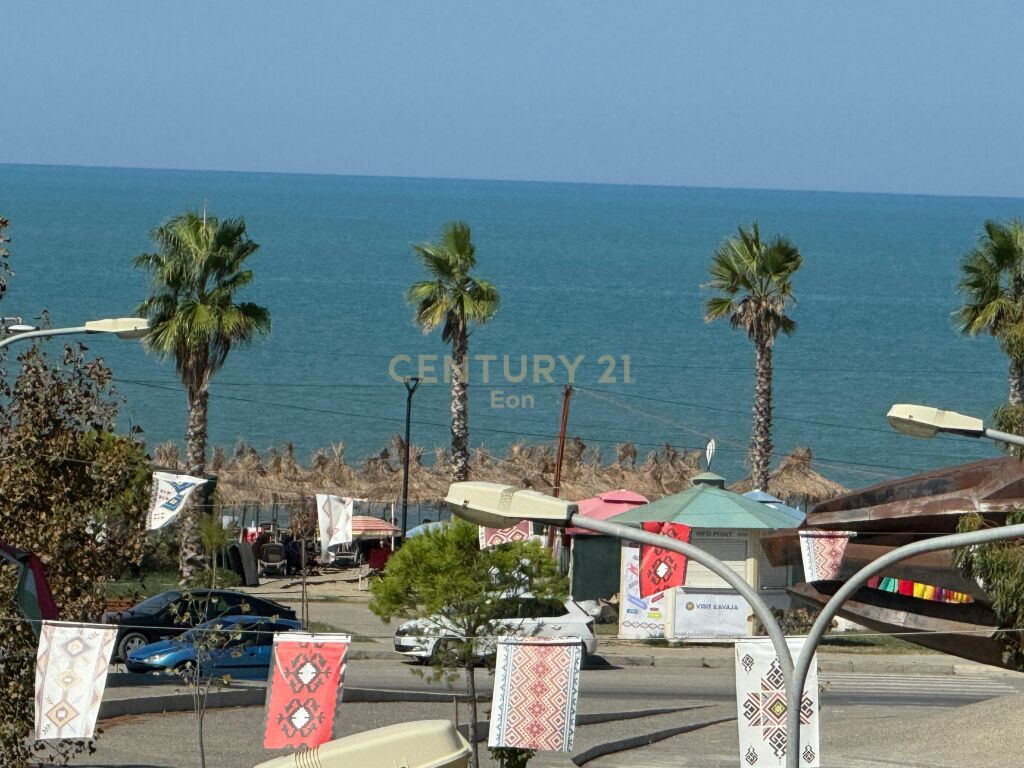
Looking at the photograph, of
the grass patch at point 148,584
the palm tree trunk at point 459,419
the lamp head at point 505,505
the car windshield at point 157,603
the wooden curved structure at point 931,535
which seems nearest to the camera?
the lamp head at point 505,505

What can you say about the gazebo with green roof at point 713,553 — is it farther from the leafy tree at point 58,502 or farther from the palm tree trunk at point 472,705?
the leafy tree at point 58,502

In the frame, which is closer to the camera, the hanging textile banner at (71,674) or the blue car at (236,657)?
→ the hanging textile banner at (71,674)

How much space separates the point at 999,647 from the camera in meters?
23.5

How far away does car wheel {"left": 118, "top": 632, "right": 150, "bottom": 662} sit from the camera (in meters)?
31.8

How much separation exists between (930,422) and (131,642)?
1945cm

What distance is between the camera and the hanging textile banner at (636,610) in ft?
126

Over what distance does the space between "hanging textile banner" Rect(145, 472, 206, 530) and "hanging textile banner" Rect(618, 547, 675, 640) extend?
10872mm

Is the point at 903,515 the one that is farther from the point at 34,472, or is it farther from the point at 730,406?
the point at 730,406

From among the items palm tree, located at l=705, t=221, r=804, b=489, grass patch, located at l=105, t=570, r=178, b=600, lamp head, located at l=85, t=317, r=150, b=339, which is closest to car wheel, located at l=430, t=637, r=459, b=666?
lamp head, located at l=85, t=317, r=150, b=339

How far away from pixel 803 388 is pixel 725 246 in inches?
2926

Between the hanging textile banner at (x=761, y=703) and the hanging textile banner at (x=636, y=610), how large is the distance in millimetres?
20204

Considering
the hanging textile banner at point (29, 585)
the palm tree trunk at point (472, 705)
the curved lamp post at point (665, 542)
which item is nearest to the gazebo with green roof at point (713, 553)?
the palm tree trunk at point (472, 705)

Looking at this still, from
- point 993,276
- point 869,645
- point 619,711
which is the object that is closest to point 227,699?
point 619,711

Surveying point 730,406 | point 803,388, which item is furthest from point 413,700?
point 803,388
